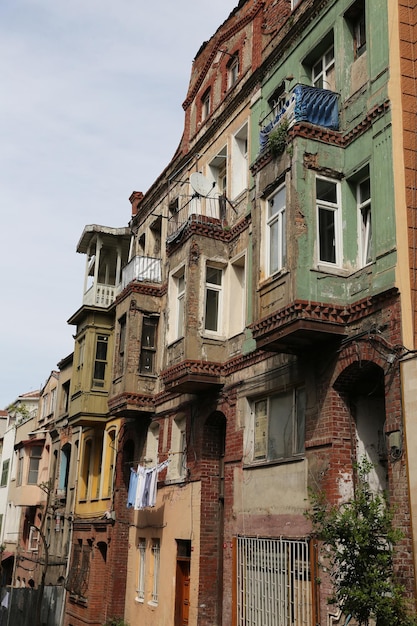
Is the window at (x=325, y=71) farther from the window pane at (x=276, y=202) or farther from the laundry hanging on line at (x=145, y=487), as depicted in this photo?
the laundry hanging on line at (x=145, y=487)

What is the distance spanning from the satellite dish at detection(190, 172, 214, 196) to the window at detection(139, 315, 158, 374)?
5.07m

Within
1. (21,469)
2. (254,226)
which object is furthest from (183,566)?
(21,469)

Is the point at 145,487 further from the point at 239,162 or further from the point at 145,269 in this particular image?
the point at 239,162

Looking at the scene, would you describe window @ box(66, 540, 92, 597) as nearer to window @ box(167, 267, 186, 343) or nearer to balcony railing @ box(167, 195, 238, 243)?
window @ box(167, 267, 186, 343)

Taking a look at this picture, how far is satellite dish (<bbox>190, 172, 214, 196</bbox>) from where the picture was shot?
2078cm

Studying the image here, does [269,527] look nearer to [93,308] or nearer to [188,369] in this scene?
[188,369]

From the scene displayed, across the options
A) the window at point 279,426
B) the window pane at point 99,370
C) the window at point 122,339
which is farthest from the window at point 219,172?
the window pane at point 99,370

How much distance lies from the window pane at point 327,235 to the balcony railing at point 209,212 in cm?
537

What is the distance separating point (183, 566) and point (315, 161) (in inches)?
449

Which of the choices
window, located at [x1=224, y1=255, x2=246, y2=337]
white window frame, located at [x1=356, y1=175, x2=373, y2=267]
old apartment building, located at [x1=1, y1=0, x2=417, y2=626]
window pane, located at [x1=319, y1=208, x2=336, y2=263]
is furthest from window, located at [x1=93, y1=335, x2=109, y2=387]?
white window frame, located at [x1=356, y1=175, x2=373, y2=267]

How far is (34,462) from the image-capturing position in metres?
39.9

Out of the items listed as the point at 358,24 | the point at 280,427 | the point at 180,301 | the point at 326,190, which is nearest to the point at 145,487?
the point at 180,301

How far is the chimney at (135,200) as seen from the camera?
2834cm

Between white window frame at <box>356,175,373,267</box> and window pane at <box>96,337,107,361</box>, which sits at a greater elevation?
window pane at <box>96,337,107,361</box>
